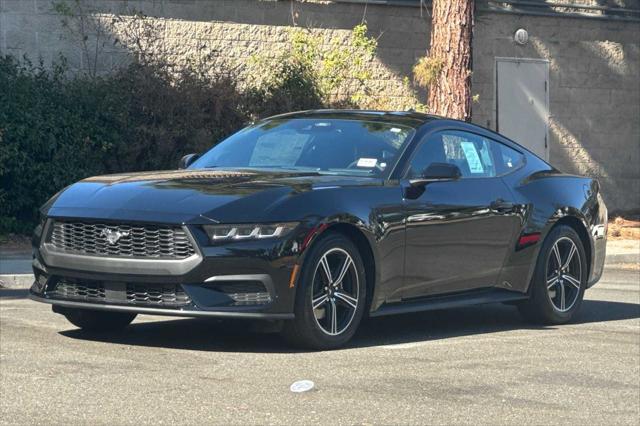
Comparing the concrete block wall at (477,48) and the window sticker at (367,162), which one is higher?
the concrete block wall at (477,48)

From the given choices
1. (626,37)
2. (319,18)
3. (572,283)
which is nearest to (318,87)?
(319,18)

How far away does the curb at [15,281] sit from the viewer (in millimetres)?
13258

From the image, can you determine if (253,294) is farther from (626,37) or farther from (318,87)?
(626,37)

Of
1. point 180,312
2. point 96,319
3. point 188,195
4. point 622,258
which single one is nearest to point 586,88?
point 622,258

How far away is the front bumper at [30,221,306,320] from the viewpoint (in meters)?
8.02

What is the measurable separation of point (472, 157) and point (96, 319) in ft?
10.2

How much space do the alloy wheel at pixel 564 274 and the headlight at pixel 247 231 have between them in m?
2.96

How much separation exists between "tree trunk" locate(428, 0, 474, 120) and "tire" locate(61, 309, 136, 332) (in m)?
10.8

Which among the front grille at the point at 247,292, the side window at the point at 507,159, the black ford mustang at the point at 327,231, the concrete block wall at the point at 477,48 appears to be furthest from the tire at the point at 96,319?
the concrete block wall at the point at 477,48

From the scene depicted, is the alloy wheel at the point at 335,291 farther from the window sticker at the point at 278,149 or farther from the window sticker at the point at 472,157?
the window sticker at the point at 472,157

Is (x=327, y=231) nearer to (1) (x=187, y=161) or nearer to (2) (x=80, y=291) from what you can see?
(2) (x=80, y=291)

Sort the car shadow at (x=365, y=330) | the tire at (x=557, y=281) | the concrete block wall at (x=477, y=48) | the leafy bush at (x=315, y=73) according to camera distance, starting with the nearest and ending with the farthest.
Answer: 1. the car shadow at (x=365, y=330)
2. the tire at (x=557, y=281)
3. the concrete block wall at (x=477, y=48)
4. the leafy bush at (x=315, y=73)

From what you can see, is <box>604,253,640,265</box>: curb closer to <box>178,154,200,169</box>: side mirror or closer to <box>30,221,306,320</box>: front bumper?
<box>178,154,200,169</box>: side mirror

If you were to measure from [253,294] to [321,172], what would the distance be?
1.37 meters
